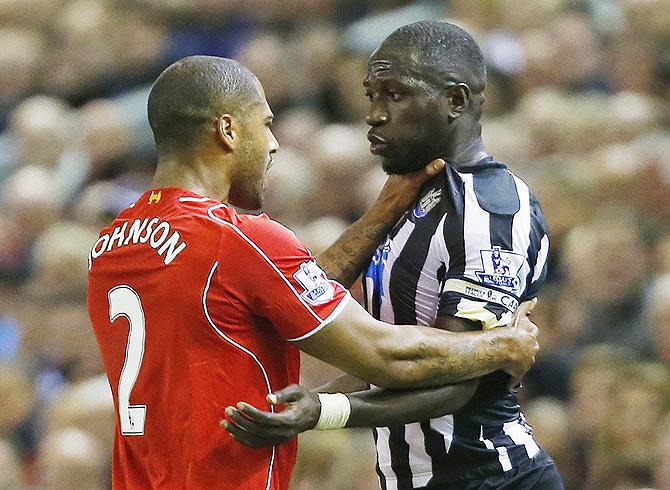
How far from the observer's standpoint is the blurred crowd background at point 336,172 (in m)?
4.99

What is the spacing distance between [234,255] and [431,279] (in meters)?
0.62

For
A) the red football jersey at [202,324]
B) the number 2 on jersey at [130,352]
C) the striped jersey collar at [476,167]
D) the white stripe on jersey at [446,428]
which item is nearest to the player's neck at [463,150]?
the striped jersey collar at [476,167]

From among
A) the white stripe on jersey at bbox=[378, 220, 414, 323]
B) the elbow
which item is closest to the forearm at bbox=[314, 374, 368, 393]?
the white stripe on jersey at bbox=[378, 220, 414, 323]

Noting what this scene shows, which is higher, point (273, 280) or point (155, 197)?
point (155, 197)

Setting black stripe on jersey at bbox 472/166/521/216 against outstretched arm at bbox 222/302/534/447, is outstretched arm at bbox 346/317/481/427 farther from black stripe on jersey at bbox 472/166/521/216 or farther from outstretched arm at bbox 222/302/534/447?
black stripe on jersey at bbox 472/166/521/216

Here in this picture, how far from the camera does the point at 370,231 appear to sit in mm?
3725

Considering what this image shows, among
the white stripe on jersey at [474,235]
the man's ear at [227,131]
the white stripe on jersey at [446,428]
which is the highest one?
the man's ear at [227,131]

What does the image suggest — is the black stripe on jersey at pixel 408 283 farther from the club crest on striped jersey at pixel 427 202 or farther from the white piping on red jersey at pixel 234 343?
the white piping on red jersey at pixel 234 343

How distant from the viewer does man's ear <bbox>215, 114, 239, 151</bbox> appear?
3260mm

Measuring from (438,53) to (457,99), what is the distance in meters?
0.13

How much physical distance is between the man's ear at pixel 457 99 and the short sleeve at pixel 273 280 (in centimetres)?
65

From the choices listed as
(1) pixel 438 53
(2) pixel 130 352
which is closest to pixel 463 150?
(1) pixel 438 53

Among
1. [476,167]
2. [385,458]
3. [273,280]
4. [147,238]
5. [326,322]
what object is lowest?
[385,458]

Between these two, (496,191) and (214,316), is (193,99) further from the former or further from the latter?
(496,191)
